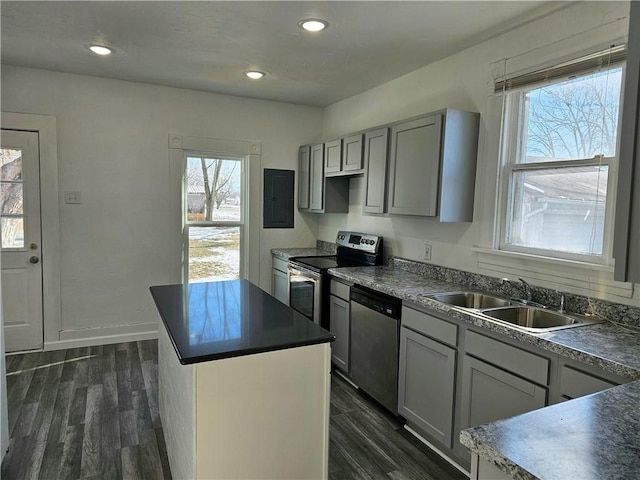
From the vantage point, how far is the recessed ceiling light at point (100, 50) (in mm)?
3061

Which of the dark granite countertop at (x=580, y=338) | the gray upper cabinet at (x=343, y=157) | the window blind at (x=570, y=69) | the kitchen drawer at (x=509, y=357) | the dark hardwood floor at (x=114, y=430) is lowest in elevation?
the dark hardwood floor at (x=114, y=430)

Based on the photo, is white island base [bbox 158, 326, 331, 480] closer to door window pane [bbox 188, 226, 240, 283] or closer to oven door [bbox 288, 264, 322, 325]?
oven door [bbox 288, 264, 322, 325]

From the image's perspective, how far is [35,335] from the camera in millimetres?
3859

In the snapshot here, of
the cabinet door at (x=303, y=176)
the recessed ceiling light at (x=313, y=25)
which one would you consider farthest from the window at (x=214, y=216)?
the recessed ceiling light at (x=313, y=25)

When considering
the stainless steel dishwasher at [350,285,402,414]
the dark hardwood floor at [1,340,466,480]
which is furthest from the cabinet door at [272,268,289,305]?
the stainless steel dishwasher at [350,285,402,414]

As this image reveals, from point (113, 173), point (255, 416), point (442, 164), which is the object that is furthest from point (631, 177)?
point (113, 173)

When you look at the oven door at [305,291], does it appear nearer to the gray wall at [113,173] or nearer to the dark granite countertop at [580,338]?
the dark granite countertop at [580,338]

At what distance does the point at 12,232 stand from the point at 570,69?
4471 mm

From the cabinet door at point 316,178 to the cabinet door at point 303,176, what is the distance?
8 cm

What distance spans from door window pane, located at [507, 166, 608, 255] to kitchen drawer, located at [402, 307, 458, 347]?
773mm

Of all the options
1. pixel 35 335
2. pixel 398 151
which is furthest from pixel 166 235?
pixel 398 151

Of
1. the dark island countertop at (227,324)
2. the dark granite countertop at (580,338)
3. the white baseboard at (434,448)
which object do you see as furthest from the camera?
the white baseboard at (434,448)

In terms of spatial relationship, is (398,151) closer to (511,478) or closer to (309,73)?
(309,73)

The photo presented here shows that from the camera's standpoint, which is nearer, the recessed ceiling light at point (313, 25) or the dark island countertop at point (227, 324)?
the dark island countertop at point (227, 324)
